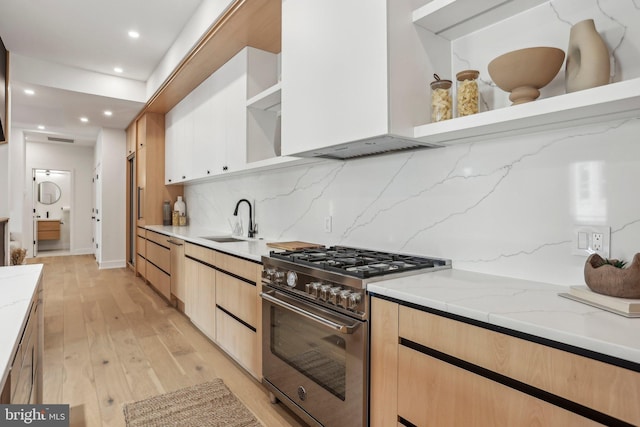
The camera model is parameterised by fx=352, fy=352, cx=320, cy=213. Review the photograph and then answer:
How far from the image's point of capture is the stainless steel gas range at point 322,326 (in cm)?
145

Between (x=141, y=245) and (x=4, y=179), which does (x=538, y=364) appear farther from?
(x=141, y=245)

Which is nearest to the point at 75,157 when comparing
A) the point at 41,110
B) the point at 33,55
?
the point at 41,110

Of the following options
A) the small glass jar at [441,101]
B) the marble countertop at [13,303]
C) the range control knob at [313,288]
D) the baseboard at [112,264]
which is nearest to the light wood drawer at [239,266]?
the range control knob at [313,288]

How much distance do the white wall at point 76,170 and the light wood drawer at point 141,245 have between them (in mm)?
4217

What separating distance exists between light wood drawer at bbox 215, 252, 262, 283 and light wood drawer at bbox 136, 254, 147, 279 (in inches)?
113

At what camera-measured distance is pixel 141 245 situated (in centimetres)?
518

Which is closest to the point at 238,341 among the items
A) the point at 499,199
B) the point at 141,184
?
the point at 499,199

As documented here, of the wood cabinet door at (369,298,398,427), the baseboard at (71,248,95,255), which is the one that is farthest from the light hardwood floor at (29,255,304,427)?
the baseboard at (71,248,95,255)

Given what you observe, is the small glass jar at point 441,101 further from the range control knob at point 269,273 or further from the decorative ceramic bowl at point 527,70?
the range control knob at point 269,273

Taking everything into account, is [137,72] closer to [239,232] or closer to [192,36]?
[192,36]

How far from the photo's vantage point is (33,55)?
13.7 ft

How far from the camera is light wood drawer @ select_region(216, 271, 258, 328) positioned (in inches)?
86.1

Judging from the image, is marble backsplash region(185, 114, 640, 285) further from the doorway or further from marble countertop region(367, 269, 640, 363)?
the doorway

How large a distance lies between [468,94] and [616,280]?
0.87 metres
